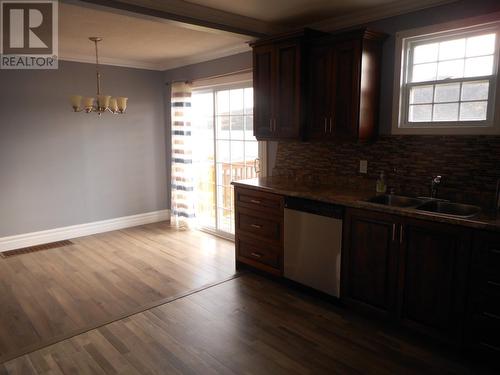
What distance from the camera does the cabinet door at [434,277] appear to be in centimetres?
228

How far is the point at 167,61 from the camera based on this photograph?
17.5 feet

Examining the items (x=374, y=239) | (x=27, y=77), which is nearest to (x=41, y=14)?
(x=27, y=77)

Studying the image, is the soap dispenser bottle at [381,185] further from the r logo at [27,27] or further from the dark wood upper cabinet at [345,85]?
the r logo at [27,27]

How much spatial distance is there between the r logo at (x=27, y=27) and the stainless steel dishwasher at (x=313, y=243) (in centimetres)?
257

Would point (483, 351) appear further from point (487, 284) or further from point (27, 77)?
point (27, 77)

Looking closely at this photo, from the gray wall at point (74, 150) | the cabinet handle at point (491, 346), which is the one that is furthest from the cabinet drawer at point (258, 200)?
the gray wall at point (74, 150)

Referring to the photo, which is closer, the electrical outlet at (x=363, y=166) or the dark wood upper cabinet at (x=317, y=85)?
the dark wood upper cabinet at (x=317, y=85)

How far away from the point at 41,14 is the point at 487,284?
12.8 feet

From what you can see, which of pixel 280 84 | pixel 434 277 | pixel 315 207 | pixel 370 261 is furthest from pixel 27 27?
pixel 434 277

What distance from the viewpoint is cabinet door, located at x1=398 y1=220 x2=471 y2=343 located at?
7.47 ft

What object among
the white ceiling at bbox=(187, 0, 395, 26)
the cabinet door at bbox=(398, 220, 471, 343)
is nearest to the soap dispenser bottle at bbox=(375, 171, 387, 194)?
the cabinet door at bbox=(398, 220, 471, 343)

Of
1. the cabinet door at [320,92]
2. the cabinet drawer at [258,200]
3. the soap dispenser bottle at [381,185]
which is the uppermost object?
the cabinet door at [320,92]

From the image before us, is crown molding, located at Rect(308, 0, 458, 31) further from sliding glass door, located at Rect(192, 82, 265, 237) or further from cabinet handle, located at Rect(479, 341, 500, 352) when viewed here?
cabinet handle, located at Rect(479, 341, 500, 352)

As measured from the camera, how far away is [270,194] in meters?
3.36
